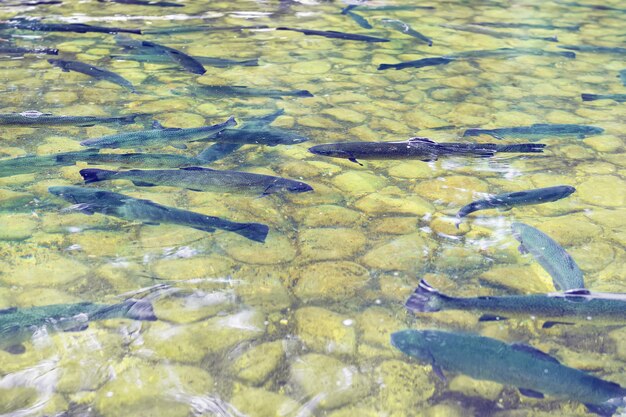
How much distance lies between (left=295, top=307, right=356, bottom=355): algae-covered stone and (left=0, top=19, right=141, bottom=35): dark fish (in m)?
4.95

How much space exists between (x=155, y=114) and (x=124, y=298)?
227cm

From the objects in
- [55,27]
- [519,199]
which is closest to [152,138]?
[519,199]

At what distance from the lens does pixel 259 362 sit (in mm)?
2475

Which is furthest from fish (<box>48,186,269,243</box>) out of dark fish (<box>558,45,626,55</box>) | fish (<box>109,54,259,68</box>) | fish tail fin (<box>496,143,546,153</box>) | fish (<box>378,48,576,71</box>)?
dark fish (<box>558,45,626,55</box>)

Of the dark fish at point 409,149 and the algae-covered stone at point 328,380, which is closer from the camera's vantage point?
the algae-covered stone at point 328,380

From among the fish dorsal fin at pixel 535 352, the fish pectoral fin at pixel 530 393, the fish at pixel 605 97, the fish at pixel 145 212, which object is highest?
the fish at pixel 605 97

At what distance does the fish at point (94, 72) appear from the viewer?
210 inches

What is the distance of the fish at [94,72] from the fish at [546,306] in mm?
3474

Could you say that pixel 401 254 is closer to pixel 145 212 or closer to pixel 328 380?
pixel 328 380

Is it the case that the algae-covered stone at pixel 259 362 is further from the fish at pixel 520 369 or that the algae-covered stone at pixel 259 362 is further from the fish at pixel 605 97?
the fish at pixel 605 97

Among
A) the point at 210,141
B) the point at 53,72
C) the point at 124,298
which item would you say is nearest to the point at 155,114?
the point at 210,141

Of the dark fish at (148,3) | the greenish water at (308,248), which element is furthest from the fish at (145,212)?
the dark fish at (148,3)

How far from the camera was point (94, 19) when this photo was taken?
738 centimetres

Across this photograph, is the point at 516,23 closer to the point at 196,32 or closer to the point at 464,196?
the point at 196,32
